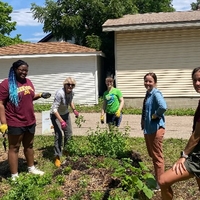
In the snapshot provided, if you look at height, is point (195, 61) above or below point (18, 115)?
above

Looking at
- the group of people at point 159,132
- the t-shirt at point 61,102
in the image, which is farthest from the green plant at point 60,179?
the group of people at point 159,132

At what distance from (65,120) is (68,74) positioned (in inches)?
380

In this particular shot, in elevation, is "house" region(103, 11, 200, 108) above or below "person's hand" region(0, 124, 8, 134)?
above

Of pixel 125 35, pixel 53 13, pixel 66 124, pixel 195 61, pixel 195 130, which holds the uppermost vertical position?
pixel 53 13

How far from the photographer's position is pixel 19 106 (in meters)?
5.27

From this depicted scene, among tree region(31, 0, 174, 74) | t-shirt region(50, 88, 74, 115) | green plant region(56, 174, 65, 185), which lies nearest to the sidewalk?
t-shirt region(50, 88, 74, 115)

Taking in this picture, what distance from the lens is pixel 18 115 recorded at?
530cm

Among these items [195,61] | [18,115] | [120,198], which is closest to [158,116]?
[120,198]

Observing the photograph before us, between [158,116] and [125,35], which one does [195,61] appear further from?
[158,116]

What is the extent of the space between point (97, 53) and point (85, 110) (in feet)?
9.33

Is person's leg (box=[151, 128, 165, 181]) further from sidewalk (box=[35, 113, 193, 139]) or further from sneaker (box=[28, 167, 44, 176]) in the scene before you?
sidewalk (box=[35, 113, 193, 139])

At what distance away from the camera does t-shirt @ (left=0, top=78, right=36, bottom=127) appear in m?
5.18

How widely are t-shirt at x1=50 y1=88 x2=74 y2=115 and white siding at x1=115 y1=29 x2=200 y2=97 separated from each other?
826 cm

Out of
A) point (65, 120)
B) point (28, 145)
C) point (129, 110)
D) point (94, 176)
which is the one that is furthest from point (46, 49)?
point (94, 176)
